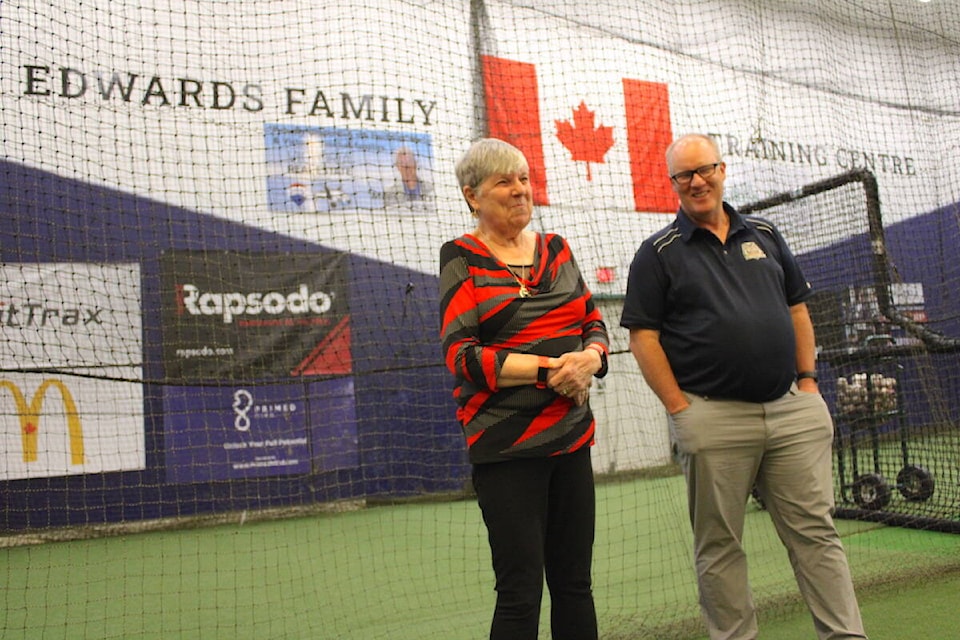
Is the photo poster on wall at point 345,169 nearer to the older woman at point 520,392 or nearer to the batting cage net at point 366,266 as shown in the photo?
the batting cage net at point 366,266

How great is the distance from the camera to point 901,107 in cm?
460

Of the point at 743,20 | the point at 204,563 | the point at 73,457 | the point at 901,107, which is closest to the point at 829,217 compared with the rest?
the point at 901,107

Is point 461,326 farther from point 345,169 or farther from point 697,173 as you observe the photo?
point 345,169

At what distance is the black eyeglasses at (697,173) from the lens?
196 centimetres

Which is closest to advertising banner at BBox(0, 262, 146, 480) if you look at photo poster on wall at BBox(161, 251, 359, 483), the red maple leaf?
photo poster on wall at BBox(161, 251, 359, 483)

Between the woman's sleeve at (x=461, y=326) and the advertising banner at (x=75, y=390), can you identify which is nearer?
the woman's sleeve at (x=461, y=326)

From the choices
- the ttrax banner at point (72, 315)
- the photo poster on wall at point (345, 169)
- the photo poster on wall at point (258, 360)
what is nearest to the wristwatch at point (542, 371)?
the photo poster on wall at point (345, 169)

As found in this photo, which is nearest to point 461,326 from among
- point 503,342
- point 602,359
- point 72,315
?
point 503,342

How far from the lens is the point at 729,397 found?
6.28 feet

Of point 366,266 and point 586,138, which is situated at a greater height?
point 586,138

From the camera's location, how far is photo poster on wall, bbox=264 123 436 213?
5172 millimetres

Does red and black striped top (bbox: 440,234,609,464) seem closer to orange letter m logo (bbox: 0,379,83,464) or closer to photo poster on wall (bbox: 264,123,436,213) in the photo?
photo poster on wall (bbox: 264,123,436,213)

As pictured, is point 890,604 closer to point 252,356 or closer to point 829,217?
point 829,217

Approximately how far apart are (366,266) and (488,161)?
499 centimetres
